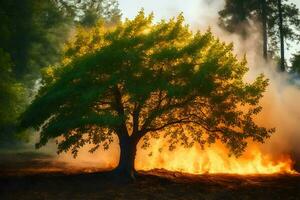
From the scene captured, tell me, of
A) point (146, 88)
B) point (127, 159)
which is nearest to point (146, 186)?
point (127, 159)

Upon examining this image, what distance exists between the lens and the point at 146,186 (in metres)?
20.5

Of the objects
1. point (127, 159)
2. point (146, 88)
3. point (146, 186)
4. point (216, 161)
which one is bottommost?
point (146, 186)

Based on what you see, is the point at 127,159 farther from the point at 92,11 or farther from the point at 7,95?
the point at 92,11

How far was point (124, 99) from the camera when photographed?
75.6 feet

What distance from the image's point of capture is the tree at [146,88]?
20.0 m

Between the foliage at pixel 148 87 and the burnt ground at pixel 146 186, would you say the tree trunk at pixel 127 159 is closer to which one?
the foliage at pixel 148 87

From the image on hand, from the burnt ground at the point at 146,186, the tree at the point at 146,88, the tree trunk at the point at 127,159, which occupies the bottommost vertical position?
the burnt ground at the point at 146,186

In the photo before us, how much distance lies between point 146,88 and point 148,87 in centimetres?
12

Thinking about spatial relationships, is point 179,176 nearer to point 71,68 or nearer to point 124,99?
point 124,99

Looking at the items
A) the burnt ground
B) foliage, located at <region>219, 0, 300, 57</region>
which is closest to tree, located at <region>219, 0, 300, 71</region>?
foliage, located at <region>219, 0, 300, 57</region>

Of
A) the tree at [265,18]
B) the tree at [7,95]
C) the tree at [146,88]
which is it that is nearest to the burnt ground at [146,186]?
the tree at [146,88]

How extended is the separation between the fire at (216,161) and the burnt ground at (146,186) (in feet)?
9.27

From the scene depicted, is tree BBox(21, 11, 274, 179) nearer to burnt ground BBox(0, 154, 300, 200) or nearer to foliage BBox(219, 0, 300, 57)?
burnt ground BBox(0, 154, 300, 200)

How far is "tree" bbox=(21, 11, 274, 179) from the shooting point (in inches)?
789
